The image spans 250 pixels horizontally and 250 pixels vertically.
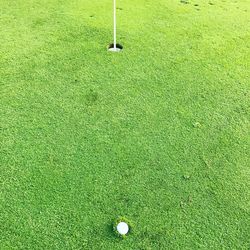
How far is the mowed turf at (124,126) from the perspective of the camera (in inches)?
121

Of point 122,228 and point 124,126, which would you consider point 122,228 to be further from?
point 124,126

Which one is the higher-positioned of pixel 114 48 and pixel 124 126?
pixel 114 48

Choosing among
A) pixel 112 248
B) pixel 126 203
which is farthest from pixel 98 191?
pixel 112 248

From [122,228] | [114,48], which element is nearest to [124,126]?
[122,228]

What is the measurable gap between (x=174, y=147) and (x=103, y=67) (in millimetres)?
1457

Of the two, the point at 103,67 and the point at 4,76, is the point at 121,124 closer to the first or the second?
the point at 103,67

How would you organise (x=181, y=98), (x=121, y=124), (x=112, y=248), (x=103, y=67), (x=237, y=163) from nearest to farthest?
(x=112, y=248), (x=237, y=163), (x=121, y=124), (x=181, y=98), (x=103, y=67)

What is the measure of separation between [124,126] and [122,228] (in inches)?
46.6

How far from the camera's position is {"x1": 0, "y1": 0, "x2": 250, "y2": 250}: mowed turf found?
3064mm

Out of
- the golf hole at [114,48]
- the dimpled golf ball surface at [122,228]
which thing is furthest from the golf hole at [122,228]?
the golf hole at [114,48]

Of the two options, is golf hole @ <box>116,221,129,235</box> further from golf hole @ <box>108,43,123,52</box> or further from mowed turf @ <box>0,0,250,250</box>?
golf hole @ <box>108,43,123,52</box>

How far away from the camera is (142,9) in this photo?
5.69 meters

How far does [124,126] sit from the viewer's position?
3863 mm

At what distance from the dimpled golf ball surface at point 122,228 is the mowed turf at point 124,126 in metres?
0.07
